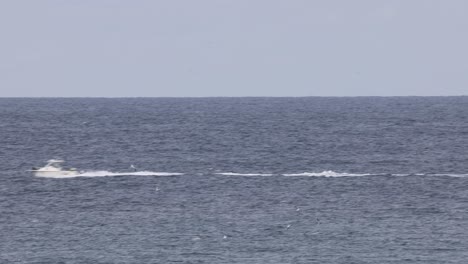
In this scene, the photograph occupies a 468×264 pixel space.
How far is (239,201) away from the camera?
2244 inches

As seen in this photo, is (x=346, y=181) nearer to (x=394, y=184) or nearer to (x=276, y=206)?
(x=394, y=184)

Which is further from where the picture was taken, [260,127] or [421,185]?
[260,127]

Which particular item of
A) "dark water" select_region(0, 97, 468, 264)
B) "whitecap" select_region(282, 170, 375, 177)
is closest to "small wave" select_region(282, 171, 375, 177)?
"whitecap" select_region(282, 170, 375, 177)

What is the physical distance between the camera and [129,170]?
75312 mm

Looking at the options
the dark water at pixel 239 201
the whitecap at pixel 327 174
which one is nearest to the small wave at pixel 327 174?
the whitecap at pixel 327 174

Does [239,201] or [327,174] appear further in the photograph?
[327,174]

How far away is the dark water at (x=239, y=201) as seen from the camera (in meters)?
43.5

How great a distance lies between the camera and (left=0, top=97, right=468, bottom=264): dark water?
4353 centimetres

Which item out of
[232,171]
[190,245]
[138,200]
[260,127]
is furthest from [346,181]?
[260,127]

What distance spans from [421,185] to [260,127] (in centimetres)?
7308

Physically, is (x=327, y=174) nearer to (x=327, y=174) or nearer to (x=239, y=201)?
(x=327, y=174)

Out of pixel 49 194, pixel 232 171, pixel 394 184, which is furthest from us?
pixel 232 171

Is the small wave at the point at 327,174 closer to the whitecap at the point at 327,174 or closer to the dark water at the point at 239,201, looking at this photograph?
the whitecap at the point at 327,174

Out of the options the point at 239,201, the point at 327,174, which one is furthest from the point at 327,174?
the point at 239,201
